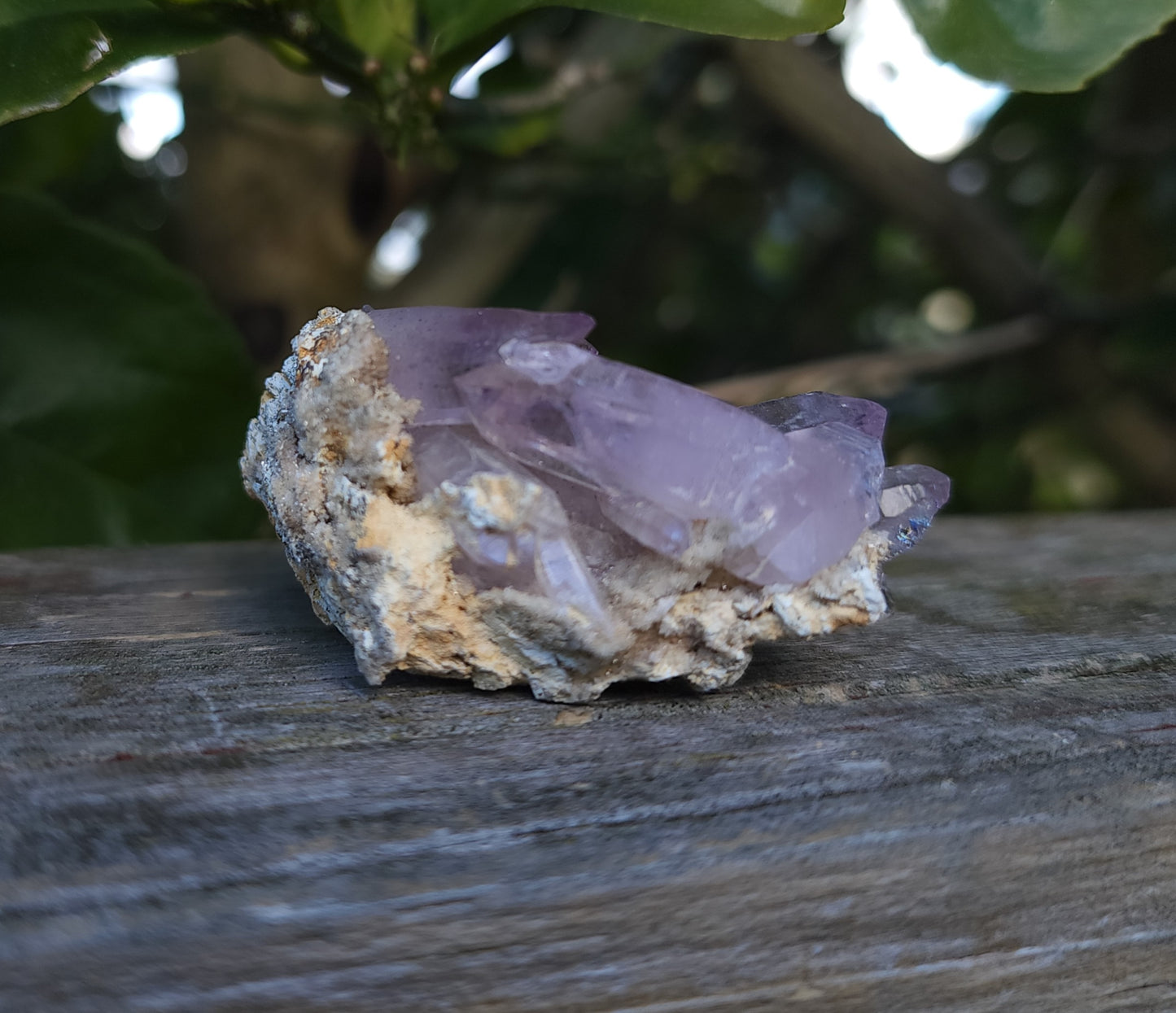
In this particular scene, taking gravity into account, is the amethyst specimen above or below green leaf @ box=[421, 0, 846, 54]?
below

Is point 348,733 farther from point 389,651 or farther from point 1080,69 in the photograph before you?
point 1080,69

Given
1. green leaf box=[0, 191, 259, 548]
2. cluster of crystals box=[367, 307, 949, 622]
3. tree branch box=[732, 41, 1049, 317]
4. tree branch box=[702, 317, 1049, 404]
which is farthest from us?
tree branch box=[732, 41, 1049, 317]

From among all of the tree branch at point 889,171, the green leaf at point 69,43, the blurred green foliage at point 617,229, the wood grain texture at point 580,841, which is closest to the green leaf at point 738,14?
the blurred green foliage at point 617,229

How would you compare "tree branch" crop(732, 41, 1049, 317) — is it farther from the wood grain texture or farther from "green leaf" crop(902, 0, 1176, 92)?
the wood grain texture

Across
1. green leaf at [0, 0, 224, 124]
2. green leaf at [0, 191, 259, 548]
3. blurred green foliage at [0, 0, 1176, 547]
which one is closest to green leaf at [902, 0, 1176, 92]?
blurred green foliage at [0, 0, 1176, 547]

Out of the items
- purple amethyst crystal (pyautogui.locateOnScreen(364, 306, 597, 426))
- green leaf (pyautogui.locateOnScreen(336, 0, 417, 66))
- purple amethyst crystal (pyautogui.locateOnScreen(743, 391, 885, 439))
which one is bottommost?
purple amethyst crystal (pyautogui.locateOnScreen(743, 391, 885, 439))

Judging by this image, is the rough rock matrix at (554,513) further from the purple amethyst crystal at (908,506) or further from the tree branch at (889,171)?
the tree branch at (889,171)
